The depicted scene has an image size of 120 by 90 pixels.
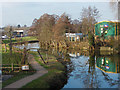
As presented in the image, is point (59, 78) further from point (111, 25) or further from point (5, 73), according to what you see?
point (111, 25)

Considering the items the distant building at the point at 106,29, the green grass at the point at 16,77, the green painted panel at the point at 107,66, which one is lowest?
the green painted panel at the point at 107,66

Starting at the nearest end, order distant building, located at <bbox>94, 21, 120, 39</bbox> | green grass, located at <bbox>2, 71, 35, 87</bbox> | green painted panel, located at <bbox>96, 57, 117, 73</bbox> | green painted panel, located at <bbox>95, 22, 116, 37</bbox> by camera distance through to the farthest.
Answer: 1. green grass, located at <bbox>2, 71, 35, 87</bbox>
2. green painted panel, located at <bbox>96, 57, 117, 73</bbox>
3. distant building, located at <bbox>94, 21, 120, 39</bbox>
4. green painted panel, located at <bbox>95, 22, 116, 37</bbox>

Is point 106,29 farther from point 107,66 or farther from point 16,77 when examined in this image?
point 16,77

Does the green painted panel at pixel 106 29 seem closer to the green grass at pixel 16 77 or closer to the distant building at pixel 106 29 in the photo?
the distant building at pixel 106 29

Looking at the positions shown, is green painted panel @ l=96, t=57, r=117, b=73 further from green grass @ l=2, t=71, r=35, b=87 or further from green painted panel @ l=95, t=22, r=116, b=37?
green painted panel @ l=95, t=22, r=116, b=37

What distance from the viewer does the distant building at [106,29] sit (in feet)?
101

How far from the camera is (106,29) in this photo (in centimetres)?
3197

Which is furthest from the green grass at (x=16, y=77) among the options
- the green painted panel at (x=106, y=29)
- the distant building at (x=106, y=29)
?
the green painted panel at (x=106, y=29)

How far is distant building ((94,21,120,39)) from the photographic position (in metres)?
30.9

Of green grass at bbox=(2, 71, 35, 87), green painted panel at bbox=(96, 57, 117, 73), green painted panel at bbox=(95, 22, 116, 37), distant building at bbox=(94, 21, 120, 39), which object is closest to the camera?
green grass at bbox=(2, 71, 35, 87)

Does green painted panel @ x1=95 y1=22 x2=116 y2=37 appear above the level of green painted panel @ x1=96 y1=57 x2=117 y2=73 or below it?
above

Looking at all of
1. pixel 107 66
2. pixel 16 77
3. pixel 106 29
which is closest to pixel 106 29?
pixel 106 29

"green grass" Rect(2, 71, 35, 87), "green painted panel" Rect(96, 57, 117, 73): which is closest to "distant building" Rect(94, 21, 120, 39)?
"green painted panel" Rect(96, 57, 117, 73)

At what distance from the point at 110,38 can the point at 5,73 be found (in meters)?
20.8
